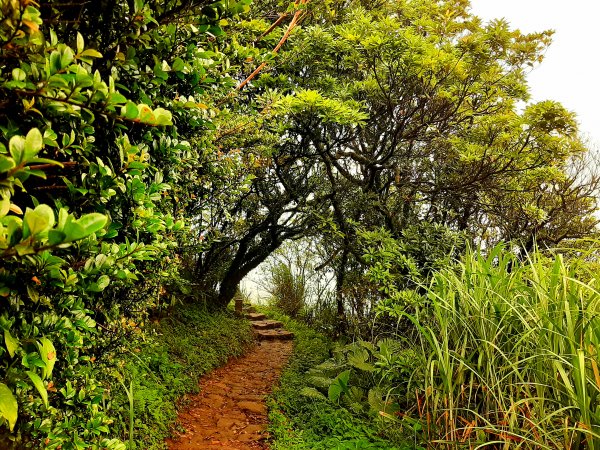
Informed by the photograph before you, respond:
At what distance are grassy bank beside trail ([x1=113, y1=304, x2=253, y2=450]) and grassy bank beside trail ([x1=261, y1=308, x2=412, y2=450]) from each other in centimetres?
109

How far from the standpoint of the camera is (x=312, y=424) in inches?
159

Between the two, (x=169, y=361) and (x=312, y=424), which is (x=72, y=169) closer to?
(x=312, y=424)

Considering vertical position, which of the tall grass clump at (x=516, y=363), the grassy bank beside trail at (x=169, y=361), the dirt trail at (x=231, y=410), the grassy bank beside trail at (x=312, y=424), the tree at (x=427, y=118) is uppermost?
the tree at (x=427, y=118)

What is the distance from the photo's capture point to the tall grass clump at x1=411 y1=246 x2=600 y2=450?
2.18 m

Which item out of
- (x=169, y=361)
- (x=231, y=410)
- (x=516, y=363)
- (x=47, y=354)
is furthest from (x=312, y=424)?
(x=47, y=354)

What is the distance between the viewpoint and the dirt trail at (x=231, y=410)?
3.83 metres

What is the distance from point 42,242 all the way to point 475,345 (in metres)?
2.94

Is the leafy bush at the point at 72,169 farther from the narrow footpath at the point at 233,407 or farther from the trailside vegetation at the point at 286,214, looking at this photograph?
the narrow footpath at the point at 233,407

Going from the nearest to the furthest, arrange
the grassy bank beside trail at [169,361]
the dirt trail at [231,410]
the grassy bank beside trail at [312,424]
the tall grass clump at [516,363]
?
1. the tall grass clump at [516,363]
2. the grassy bank beside trail at [169,361]
3. the grassy bank beside trail at [312,424]
4. the dirt trail at [231,410]

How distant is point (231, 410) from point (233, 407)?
0.10m

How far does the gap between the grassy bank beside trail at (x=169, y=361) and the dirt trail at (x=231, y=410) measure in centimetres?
18

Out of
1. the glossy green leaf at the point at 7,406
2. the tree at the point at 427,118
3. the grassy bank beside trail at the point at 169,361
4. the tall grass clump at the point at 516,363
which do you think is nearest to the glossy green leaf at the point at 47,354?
the glossy green leaf at the point at 7,406

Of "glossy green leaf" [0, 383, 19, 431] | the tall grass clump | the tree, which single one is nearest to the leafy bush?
"glossy green leaf" [0, 383, 19, 431]

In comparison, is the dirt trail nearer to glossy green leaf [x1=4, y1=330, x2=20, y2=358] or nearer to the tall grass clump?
the tall grass clump
